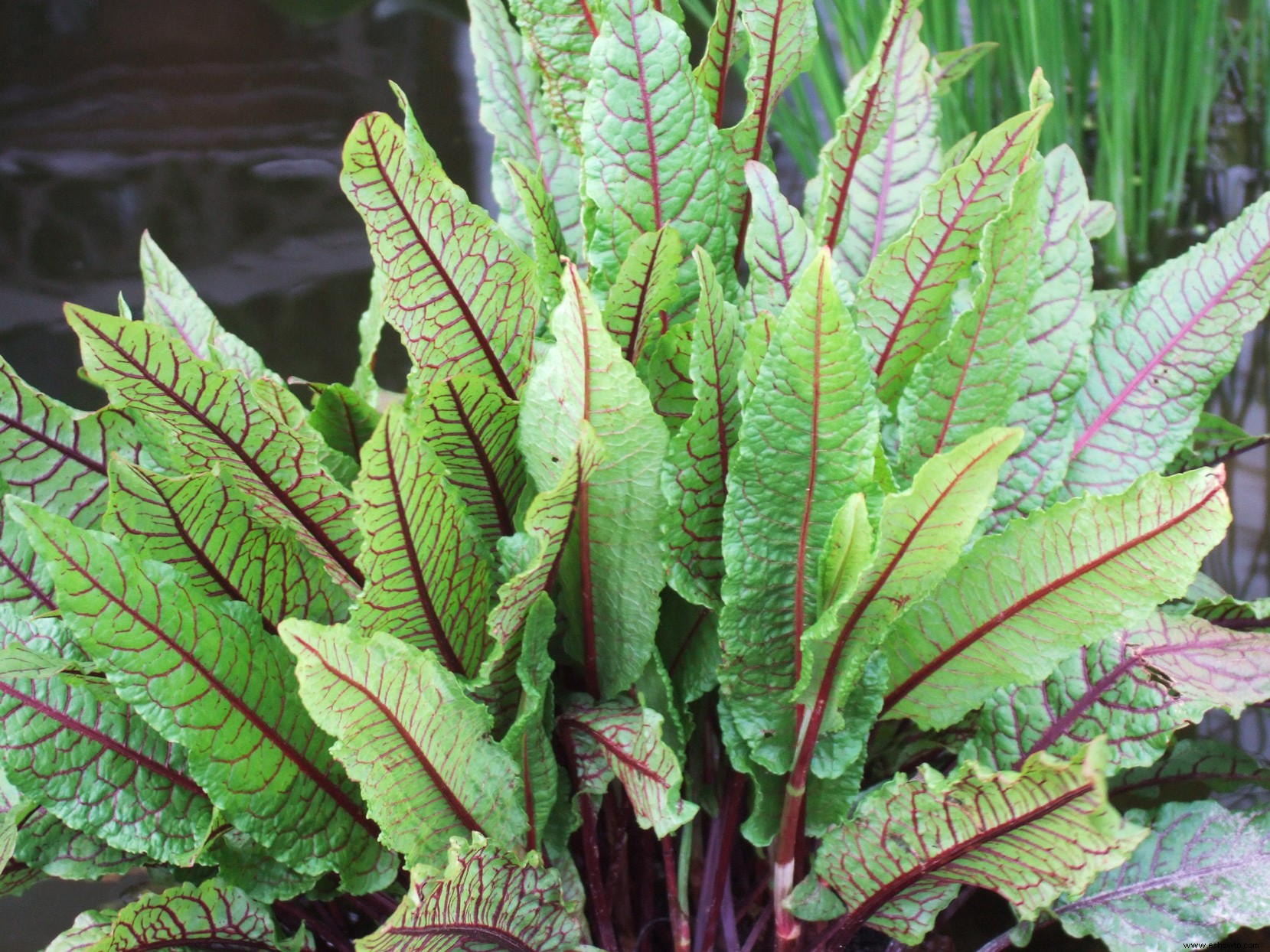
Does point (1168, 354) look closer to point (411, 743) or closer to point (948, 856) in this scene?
point (948, 856)

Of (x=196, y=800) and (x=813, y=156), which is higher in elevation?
(x=813, y=156)

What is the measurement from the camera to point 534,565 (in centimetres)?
41

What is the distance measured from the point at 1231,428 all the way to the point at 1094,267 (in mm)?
693

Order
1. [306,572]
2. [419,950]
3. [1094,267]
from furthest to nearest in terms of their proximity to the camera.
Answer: [1094,267]
[306,572]
[419,950]

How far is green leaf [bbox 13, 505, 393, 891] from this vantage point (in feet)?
1.32

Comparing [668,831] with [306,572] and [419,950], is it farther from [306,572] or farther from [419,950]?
[306,572]

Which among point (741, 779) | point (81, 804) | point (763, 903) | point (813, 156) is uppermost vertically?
point (813, 156)

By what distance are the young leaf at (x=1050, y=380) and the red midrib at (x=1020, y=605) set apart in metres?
0.10

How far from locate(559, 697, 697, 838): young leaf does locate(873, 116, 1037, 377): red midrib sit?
0.22m

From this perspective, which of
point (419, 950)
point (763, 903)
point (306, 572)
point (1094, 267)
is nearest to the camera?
point (419, 950)

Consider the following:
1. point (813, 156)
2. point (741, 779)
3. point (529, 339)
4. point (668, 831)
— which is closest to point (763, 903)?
point (741, 779)

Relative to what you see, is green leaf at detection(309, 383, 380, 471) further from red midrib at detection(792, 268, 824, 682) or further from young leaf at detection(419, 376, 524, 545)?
red midrib at detection(792, 268, 824, 682)

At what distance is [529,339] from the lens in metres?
0.52

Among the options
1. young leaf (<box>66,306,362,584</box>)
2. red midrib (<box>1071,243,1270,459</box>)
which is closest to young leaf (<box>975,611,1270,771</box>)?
red midrib (<box>1071,243,1270,459</box>)
